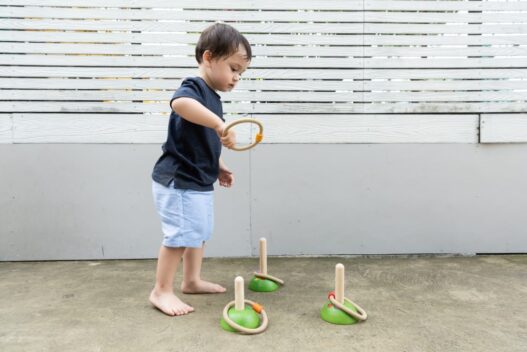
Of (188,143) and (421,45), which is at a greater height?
(421,45)

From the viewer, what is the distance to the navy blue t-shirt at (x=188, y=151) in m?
2.09

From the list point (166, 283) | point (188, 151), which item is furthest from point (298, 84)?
point (166, 283)

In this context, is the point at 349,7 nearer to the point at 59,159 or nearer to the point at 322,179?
the point at 322,179

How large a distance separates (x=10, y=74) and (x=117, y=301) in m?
1.87

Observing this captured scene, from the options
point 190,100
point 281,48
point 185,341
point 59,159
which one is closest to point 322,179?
point 281,48

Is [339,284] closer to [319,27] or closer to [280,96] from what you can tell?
[280,96]

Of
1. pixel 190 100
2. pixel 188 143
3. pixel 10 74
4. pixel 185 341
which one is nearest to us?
pixel 185 341

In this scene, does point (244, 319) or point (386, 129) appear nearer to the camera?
point (244, 319)

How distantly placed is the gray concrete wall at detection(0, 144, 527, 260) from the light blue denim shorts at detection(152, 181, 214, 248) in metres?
0.94

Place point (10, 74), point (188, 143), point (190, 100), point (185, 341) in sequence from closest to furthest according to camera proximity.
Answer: point (185, 341) → point (190, 100) → point (188, 143) → point (10, 74)

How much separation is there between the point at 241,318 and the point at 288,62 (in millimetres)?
1915

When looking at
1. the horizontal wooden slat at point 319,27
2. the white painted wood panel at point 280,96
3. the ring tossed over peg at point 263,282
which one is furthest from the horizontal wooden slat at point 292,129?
the ring tossed over peg at point 263,282

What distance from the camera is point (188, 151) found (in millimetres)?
2119

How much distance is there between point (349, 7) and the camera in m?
3.04
